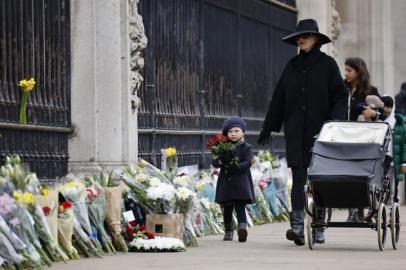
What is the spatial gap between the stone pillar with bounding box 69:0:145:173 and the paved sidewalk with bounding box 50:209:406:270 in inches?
51.9

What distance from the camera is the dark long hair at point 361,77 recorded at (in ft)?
53.8

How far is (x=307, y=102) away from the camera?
48.8ft

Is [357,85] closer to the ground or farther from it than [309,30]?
closer to the ground

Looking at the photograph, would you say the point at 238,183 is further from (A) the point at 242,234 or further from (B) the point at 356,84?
(B) the point at 356,84

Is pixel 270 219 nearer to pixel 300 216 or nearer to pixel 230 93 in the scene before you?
pixel 230 93

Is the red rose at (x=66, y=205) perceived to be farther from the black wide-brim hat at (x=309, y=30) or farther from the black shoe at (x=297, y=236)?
the black wide-brim hat at (x=309, y=30)

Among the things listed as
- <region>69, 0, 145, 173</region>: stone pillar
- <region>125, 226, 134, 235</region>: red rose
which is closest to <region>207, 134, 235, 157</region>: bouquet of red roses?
<region>69, 0, 145, 173</region>: stone pillar

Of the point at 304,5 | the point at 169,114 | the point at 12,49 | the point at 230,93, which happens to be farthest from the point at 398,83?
the point at 12,49

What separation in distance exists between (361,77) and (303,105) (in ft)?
5.89

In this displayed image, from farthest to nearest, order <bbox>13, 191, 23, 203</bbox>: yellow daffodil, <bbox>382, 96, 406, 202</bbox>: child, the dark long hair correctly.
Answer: <bbox>382, 96, 406, 202</bbox>: child
the dark long hair
<bbox>13, 191, 23, 203</bbox>: yellow daffodil

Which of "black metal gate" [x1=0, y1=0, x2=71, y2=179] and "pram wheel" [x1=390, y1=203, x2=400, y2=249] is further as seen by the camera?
"pram wheel" [x1=390, y1=203, x2=400, y2=249]

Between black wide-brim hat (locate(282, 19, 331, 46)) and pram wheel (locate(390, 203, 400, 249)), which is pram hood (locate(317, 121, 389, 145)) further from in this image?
black wide-brim hat (locate(282, 19, 331, 46))

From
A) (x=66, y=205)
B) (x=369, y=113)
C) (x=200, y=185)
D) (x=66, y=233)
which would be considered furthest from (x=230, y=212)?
(x=66, y=233)

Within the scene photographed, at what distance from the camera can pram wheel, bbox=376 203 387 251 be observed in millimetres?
13672
